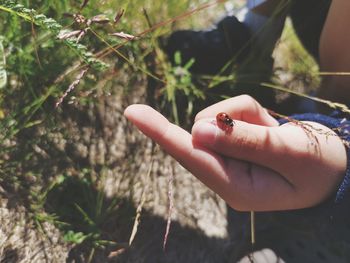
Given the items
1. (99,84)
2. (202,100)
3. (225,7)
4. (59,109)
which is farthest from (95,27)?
(225,7)

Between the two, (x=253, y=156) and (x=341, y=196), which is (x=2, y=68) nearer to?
(x=253, y=156)

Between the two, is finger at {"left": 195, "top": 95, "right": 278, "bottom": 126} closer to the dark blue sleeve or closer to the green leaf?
the dark blue sleeve

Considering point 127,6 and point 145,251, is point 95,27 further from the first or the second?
point 145,251

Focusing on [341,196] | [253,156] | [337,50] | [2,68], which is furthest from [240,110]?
[2,68]

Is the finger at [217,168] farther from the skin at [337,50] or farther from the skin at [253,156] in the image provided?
the skin at [337,50]

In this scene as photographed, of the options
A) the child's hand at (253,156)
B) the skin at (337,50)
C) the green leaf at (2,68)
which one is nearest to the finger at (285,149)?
the child's hand at (253,156)

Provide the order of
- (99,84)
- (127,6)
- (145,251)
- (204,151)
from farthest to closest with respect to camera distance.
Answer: (127,6) < (99,84) < (145,251) < (204,151)

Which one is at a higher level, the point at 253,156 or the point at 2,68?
the point at 2,68
